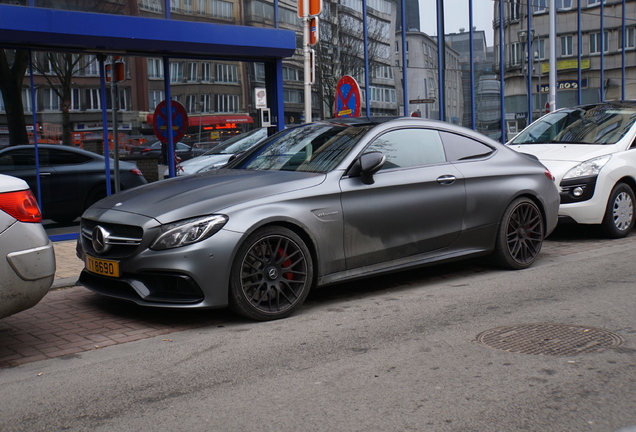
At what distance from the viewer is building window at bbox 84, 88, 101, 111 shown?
10.7 meters

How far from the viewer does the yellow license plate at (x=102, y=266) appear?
5.43 m

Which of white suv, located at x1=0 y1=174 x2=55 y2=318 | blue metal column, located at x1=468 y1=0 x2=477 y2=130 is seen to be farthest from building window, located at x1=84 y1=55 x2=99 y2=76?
blue metal column, located at x1=468 y1=0 x2=477 y2=130

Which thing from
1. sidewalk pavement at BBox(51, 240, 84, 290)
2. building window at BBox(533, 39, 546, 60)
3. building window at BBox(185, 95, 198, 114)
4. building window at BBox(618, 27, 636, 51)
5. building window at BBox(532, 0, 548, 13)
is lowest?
sidewalk pavement at BBox(51, 240, 84, 290)

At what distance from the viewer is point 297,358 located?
181 inches

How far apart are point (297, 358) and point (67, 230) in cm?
680

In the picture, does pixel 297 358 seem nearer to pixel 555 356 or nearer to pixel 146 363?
pixel 146 363

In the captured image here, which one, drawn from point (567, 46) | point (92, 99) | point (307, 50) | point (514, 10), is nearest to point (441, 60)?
point (514, 10)

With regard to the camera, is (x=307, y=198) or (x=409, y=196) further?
(x=409, y=196)

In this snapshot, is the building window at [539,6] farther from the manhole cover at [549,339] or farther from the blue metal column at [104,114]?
the manhole cover at [549,339]

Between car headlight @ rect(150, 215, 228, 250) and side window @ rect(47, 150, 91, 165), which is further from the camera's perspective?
side window @ rect(47, 150, 91, 165)

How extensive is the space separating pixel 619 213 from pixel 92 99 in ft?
24.7

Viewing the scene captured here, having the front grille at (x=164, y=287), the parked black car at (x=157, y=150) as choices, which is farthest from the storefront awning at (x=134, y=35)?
the front grille at (x=164, y=287)

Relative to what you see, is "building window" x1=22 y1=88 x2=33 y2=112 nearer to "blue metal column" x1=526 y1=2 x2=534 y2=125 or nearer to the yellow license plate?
A: the yellow license plate

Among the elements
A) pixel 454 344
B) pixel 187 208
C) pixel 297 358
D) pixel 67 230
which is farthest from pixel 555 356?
pixel 67 230
